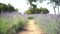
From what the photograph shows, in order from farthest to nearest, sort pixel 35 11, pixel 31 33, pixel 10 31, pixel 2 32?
1. pixel 35 11
2. pixel 31 33
3. pixel 10 31
4. pixel 2 32

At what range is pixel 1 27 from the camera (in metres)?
5.93

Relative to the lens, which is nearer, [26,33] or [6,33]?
[6,33]

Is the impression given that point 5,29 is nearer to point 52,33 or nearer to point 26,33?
point 52,33

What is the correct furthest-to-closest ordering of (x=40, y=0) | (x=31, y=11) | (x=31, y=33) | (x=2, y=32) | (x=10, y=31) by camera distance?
1. (x=31, y=11)
2. (x=40, y=0)
3. (x=31, y=33)
4. (x=10, y=31)
5. (x=2, y=32)

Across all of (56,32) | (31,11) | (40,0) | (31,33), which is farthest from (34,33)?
(31,11)

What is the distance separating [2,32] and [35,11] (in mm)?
46921

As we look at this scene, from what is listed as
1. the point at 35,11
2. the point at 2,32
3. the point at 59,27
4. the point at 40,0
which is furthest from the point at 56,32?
the point at 35,11

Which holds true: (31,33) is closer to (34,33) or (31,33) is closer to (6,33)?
(34,33)

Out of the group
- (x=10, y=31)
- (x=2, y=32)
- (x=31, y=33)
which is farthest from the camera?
(x=31, y=33)

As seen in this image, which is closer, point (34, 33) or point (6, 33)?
point (6, 33)

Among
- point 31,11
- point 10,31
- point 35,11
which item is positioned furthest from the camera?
point 31,11

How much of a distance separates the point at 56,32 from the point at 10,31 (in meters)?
1.98

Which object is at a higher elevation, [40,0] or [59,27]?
[40,0]

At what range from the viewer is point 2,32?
591cm
